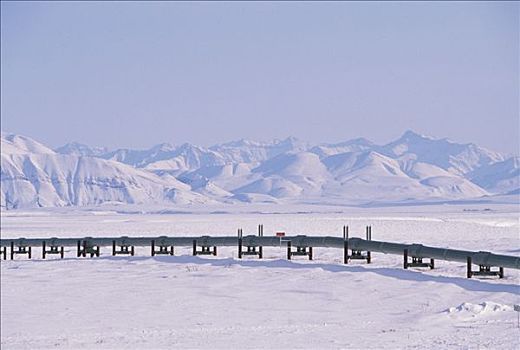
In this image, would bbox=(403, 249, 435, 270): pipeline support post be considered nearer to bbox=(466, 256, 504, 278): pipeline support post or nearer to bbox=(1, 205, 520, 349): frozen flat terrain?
bbox=(1, 205, 520, 349): frozen flat terrain

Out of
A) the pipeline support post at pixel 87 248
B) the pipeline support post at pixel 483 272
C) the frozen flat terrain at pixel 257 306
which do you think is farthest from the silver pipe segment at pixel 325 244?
the frozen flat terrain at pixel 257 306

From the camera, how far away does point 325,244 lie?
3675 cm

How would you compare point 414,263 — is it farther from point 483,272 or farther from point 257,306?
point 257,306

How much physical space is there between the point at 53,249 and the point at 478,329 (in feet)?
96.7

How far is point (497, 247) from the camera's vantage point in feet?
162

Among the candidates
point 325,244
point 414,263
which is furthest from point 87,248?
point 414,263

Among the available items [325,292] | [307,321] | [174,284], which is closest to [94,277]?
[174,284]

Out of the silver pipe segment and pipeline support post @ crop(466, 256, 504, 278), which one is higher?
the silver pipe segment

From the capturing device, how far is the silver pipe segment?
29250mm

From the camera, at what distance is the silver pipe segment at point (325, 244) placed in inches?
1152

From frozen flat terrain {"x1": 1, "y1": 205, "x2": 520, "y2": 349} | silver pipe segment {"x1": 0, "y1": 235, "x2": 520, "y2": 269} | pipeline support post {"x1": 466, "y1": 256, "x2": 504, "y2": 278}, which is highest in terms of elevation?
silver pipe segment {"x1": 0, "y1": 235, "x2": 520, "y2": 269}

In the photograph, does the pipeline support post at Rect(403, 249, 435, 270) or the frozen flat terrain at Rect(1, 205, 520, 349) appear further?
the pipeline support post at Rect(403, 249, 435, 270)

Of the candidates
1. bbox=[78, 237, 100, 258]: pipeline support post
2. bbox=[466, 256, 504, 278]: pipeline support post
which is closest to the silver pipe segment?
bbox=[78, 237, 100, 258]: pipeline support post

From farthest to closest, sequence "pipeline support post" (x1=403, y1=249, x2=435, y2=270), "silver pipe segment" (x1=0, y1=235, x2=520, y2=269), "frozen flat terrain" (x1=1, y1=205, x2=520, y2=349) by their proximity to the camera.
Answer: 1. "pipeline support post" (x1=403, y1=249, x2=435, y2=270)
2. "silver pipe segment" (x1=0, y1=235, x2=520, y2=269)
3. "frozen flat terrain" (x1=1, y1=205, x2=520, y2=349)
